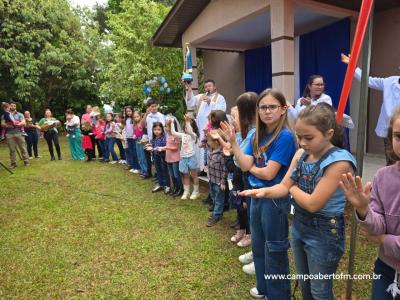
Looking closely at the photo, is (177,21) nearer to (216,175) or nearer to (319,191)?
(216,175)

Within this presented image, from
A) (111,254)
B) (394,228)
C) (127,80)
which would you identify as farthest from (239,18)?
(127,80)

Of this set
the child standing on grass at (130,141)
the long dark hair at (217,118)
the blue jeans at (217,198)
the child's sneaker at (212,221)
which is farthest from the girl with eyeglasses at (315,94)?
the child standing on grass at (130,141)

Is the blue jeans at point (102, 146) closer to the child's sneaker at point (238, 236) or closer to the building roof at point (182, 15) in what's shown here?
the building roof at point (182, 15)

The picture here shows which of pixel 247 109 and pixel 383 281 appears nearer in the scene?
pixel 383 281

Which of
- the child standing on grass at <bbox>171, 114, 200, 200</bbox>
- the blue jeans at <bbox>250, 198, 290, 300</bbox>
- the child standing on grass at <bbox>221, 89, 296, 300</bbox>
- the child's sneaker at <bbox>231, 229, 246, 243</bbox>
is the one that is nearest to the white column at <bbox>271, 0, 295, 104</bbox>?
the child standing on grass at <bbox>171, 114, 200, 200</bbox>

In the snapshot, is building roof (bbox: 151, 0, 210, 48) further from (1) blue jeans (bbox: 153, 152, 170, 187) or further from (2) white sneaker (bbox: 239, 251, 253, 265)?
(2) white sneaker (bbox: 239, 251, 253, 265)

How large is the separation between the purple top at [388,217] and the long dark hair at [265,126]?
2.55 ft

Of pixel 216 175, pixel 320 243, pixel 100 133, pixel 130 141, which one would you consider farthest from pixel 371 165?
pixel 100 133

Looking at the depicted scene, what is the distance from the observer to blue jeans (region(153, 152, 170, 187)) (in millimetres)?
5807

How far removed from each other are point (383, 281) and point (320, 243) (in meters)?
0.35

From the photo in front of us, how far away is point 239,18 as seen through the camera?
19.6 feet

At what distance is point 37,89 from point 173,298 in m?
18.0

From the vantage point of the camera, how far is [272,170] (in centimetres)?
202

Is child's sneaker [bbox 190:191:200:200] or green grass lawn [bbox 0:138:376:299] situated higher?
child's sneaker [bbox 190:191:200:200]
